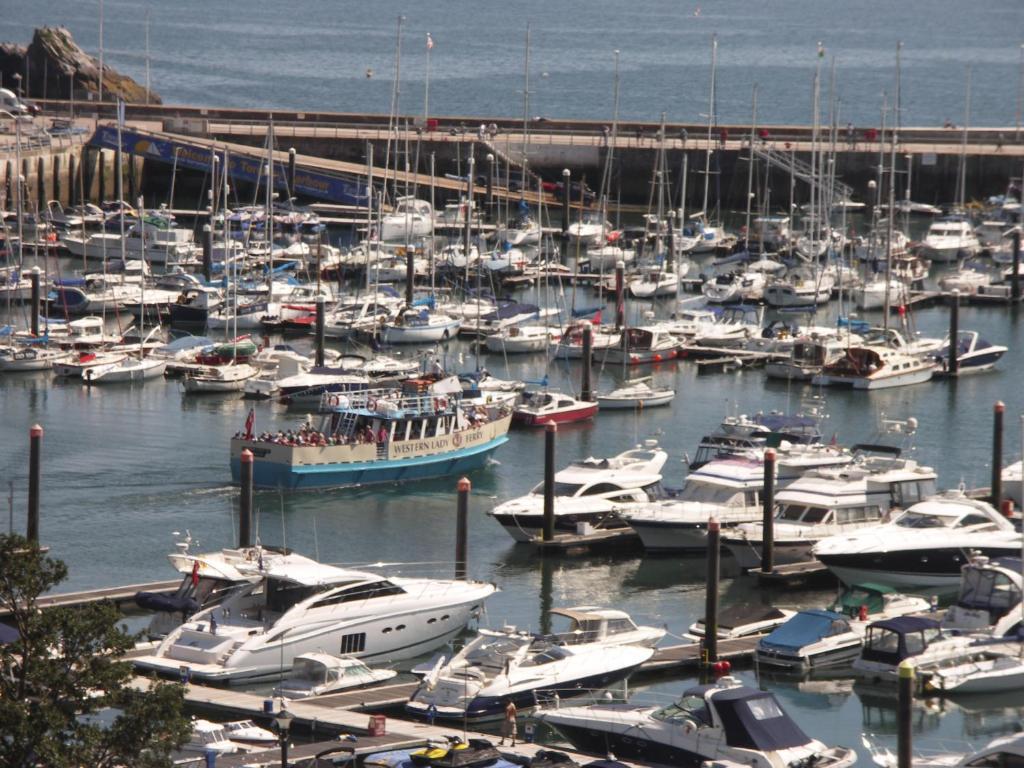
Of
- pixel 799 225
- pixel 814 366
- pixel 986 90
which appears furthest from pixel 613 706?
pixel 986 90

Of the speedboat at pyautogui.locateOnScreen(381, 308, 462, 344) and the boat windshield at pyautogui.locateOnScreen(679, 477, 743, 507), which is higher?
the speedboat at pyautogui.locateOnScreen(381, 308, 462, 344)

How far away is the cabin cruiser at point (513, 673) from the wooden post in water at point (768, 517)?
687 cm

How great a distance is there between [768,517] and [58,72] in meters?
89.4

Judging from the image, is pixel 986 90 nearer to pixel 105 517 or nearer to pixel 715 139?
pixel 715 139

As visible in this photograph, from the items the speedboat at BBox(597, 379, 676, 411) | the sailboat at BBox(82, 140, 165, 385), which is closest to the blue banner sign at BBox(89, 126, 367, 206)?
the sailboat at BBox(82, 140, 165, 385)

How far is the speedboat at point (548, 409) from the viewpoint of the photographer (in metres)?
59.1

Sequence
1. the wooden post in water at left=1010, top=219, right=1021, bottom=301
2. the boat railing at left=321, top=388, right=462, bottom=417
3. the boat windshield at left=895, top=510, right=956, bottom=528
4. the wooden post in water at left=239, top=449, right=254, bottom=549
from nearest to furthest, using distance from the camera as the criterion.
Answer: the wooden post in water at left=239, top=449, right=254, bottom=549
the boat windshield at left=895, top=510, right=956, bottom=528
the boat railing at left=321, top=388, right=462, bottom=417
the wooden post in water at left=1010, top=219, right=1021, bottom=301

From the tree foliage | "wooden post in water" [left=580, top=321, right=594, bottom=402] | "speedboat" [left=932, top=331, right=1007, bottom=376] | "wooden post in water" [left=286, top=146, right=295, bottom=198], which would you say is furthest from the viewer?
"wooden post in water" [left=286, top=146, right=295, bottom=198]

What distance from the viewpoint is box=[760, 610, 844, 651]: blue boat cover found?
36875mm

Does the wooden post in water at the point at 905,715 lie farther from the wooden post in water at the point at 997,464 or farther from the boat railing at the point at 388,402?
the boat railing at the point at 388,402

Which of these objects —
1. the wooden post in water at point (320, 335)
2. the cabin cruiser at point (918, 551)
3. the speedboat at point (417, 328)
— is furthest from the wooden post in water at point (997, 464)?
the speedboat at point (417, 328)

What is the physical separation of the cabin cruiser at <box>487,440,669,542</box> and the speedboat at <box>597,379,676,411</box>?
12.7 m

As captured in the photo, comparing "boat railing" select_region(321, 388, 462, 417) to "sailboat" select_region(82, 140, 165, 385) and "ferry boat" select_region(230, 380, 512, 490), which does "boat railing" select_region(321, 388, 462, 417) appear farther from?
"sailboat" select_region(82, 140, 165, 385)

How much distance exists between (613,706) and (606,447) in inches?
985
